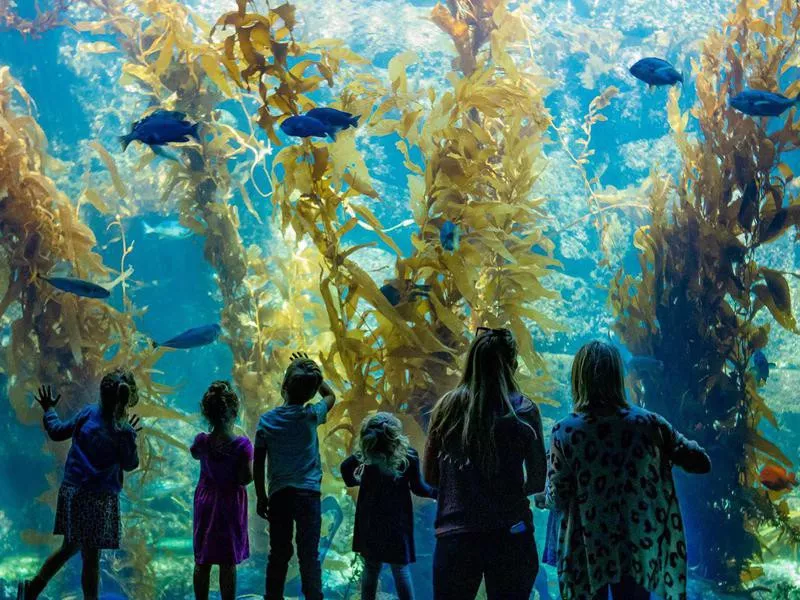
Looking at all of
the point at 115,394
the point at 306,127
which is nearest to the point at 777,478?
the point at 306,127

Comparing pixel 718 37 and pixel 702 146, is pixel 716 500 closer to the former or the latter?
pixel 702 146

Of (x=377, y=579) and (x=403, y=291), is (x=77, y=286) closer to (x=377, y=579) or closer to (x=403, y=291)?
(x=403, y=291)

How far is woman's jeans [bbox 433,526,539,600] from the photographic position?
253 centimetres

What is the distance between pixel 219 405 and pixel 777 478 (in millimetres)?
4954

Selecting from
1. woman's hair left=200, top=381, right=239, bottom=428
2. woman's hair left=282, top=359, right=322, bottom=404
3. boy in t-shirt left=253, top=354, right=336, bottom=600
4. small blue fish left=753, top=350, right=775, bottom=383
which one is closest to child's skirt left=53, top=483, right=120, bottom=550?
woman's hair left=200, top=381, right=239, bottom=428

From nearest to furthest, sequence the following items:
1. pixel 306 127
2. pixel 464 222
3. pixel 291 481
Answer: pixel 291 481 → pixel 306 127 → pixel 464 222

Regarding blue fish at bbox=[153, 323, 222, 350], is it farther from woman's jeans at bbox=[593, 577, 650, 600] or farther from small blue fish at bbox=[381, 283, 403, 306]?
woman's jeans at bbox=[593, 577, 650, 600]

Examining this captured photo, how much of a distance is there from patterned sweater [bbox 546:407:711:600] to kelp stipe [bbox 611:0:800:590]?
3932mm

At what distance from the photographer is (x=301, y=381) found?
3303 millimetres

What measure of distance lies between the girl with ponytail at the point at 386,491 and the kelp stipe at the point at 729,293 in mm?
4212

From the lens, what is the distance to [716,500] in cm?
608

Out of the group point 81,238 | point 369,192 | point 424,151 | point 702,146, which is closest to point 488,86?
point 424,151

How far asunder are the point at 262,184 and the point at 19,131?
12584 mm

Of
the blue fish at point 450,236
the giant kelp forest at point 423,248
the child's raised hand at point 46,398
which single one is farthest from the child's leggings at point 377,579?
the blue fish at point 450,236
